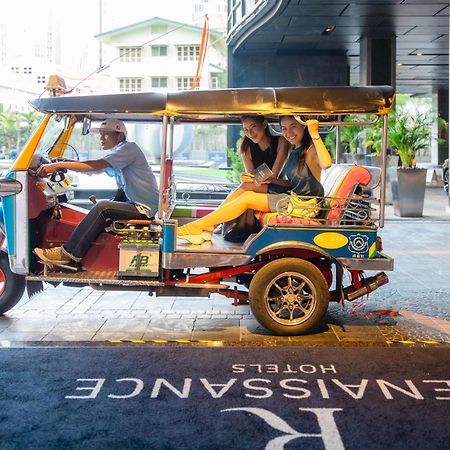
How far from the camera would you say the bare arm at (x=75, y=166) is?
234 inches

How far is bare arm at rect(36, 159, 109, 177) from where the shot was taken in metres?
5.94

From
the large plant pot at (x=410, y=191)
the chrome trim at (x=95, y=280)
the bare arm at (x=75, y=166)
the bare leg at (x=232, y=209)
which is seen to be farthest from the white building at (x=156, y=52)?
the chrome trim at (x=95, y=280)

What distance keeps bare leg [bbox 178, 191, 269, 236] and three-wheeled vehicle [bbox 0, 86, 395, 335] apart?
140 millimetres

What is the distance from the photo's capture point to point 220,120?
6.82 metres

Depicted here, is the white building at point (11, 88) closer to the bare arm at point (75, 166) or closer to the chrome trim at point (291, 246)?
the bare arm at point (75, 166)

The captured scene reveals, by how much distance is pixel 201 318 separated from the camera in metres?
6.39

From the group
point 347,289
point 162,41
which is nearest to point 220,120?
point 347,289

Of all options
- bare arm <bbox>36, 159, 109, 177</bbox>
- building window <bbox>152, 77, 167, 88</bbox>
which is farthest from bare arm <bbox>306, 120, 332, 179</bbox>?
building window <bbox>152, 77, 167, 88</bbox>

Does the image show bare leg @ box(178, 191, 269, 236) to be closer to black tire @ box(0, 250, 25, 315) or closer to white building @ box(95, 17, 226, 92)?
black tire @ box(0, 250, 25, 315)

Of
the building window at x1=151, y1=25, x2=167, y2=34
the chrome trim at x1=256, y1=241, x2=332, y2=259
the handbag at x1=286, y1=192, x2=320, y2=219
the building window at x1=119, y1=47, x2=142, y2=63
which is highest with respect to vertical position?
the building window at x1=151, y1=25, x2=167, y2=34

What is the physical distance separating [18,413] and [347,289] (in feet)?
9.78

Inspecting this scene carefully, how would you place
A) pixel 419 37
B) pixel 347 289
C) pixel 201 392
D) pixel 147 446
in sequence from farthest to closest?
pixel 419 37 < pixel 347 289 < pixel 201 392 < pixel 147 446

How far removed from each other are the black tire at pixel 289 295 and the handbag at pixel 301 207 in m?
0.38

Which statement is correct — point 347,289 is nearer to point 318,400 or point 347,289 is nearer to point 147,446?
point 318,400
